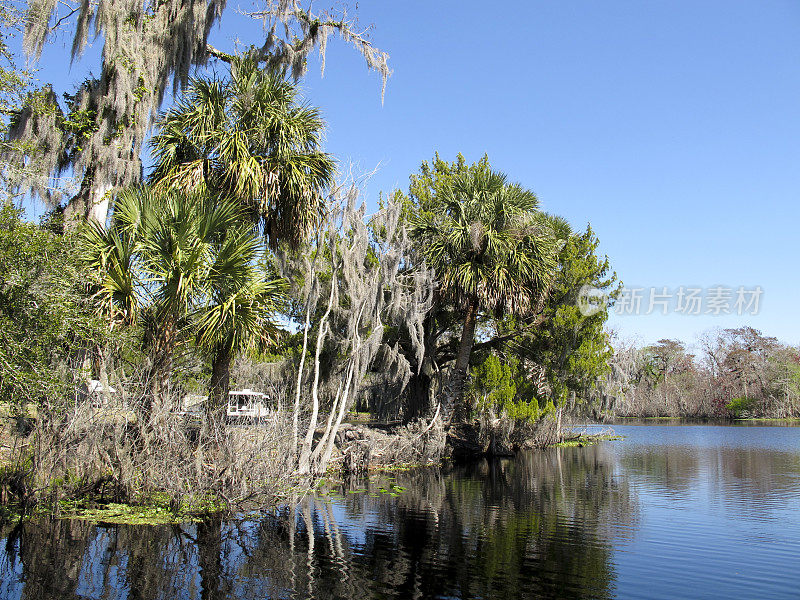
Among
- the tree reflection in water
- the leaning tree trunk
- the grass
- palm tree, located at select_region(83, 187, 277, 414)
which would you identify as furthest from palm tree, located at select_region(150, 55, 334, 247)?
the grass

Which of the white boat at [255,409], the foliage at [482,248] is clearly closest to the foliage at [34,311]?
the white boat at [255,409]

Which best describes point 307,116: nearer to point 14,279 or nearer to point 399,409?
point 14,279

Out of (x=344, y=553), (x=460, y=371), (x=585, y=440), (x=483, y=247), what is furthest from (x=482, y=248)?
(x=585, y=440)

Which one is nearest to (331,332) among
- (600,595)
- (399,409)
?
(399,409)

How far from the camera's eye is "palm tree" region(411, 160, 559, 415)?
19.8 metres

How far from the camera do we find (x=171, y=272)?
10.7m

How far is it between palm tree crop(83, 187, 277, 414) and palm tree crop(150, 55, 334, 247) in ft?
4.39

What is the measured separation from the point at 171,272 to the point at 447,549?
6.70 metres

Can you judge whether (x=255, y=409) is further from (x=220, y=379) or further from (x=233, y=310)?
(x=233, y=310)

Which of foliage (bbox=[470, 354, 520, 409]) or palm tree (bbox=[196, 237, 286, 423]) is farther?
foliage (bbox=[470, 354, 520, 409])

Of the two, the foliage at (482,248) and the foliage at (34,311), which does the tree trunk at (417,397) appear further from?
the foliage at (34,311)

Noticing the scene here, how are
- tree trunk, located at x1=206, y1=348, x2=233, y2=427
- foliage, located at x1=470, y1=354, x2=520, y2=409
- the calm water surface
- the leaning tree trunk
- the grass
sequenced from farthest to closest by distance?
the grass → foliage, located at x1=470, y1=354, x2=520, y2=409 → the leaning tree trunk → tree trunk, located at x1=206, y1=348, x2=233, y2=427 → the calm water surface

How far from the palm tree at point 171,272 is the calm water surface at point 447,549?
295 cm

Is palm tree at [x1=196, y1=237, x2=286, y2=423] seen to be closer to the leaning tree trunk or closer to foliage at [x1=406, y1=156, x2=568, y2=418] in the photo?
foliage at [x1=406, y1=156, x2=568, y2=418]
